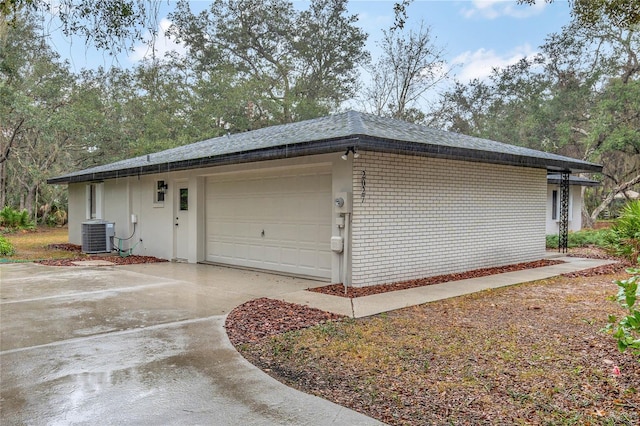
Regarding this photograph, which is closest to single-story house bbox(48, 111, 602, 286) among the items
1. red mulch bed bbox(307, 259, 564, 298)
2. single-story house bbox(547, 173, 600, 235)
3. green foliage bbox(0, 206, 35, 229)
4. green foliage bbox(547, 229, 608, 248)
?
red mulch bed bbox(307, 259, 564, 298)

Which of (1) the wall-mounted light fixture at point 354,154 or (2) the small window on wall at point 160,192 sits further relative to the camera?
(2) the small window on wall at point 160,192

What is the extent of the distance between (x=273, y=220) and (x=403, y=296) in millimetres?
3604

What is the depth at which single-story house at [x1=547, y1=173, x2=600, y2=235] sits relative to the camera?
18484mm

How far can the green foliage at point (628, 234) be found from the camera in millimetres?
10977

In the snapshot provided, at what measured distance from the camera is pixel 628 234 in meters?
11.6

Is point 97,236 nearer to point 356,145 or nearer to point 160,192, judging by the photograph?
point 160,192

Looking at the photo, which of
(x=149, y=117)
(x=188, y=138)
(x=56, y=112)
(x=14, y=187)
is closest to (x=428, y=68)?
(x=188, y=138)

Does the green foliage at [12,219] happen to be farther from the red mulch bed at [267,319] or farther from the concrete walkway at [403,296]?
the red mulch bed at [267,319]

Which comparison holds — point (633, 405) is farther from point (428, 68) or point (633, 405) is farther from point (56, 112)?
point (56, 112)

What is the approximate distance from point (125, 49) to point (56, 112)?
19.4m

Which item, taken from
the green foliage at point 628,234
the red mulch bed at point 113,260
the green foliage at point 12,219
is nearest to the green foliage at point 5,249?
the red mulch bed at point 113,260

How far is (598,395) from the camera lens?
3.23m

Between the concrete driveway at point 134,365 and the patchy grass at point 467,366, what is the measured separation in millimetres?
354

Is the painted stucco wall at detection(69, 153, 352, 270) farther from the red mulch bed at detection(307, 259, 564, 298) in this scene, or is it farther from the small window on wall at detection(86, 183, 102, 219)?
the red mulch bed at detection(307, 259, 564, 298)
